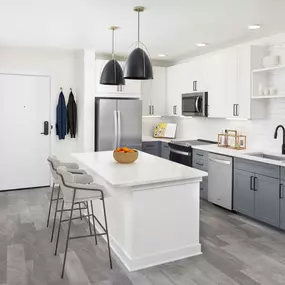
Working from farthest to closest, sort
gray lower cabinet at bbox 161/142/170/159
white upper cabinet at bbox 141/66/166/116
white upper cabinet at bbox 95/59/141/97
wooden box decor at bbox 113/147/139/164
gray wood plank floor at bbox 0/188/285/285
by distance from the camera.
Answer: white upper cabinet at bbox 141/66/166/116, gray lower cabinet at bbox 161/142/170/159, white upper cabinet at bbox 95/59/141/97, wooden box decor at bbox 113/147/139/164, gray wood plank floor at bbox 0/188/285/285

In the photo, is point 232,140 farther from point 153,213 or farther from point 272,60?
point 153,213

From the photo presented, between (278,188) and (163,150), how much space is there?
2.72m

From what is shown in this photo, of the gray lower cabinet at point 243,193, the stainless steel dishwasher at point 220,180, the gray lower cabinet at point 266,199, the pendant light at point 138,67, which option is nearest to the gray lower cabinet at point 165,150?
the stainless steel dishwasher at point 220,180

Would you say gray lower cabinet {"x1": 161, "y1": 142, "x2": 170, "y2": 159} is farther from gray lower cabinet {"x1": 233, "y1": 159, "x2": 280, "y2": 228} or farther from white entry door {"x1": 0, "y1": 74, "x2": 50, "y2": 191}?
white entry door {"x1": 0, "y1": 74, "x2": 50, "y2": 191}

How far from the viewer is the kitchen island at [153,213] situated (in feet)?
9.95

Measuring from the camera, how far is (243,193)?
442 centimetres

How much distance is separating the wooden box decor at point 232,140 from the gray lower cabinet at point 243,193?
718 mm

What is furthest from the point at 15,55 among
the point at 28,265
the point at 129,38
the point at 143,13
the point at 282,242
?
the point at 282,242

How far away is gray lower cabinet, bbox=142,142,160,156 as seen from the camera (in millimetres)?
6363

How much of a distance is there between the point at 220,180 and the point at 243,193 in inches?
18.5

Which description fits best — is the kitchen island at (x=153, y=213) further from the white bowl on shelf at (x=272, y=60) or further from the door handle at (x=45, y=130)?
the door handle at (x=45, y=130)

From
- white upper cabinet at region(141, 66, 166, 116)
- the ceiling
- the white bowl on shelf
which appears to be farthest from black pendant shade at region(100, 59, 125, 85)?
white upper cabinet at region(141, 66, 166, 116)

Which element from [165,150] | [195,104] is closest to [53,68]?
[165,150]

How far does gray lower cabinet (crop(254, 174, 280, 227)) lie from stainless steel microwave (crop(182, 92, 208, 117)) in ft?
5.66
